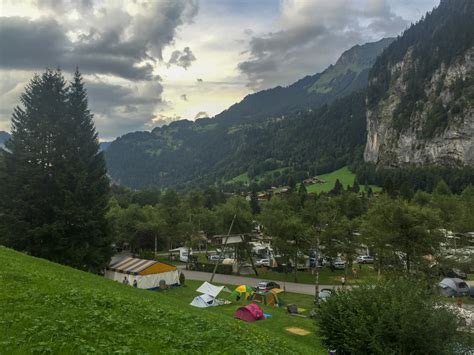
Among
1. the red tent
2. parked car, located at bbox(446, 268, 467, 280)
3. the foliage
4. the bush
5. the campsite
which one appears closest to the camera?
the bush

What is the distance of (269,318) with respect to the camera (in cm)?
2828

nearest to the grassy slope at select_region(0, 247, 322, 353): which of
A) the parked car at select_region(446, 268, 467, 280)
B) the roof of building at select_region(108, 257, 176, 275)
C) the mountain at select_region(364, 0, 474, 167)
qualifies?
the roof of building at select_region(108, 257, 176, 275)

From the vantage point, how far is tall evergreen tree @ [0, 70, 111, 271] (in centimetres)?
3219

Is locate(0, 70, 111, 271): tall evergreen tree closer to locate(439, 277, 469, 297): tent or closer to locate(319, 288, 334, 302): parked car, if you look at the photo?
locate(319, 288, 334, 302): parked car

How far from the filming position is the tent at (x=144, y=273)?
1623 inches

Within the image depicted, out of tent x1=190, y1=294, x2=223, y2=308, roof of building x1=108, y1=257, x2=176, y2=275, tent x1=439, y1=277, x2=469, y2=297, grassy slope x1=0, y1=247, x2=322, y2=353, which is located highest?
grassy slope x1=0, y1=247, x2=322, y2=353

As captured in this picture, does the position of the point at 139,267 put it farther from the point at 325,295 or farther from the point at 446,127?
the point at 446,127

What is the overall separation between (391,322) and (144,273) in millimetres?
31358

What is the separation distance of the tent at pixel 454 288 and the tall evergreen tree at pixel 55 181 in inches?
1394

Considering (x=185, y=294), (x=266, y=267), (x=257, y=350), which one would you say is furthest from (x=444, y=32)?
(x=257, y=350)

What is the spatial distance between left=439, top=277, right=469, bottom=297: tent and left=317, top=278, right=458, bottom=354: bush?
24106mm

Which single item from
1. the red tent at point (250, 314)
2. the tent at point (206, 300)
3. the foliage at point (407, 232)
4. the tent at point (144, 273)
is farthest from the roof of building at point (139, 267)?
the foliage at point (407, 232)

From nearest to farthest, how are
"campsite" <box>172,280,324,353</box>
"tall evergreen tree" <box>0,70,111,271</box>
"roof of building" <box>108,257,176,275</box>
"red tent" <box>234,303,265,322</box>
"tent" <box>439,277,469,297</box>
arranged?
"campsite" <box>172,280,324,353</box> → "red tent" <box>234,303,265,322</box> → "tall evergreen tree" <box>0,70,111,271</box> → "tent" <box>439,277,469,297</box> → "roof of building" <box>108,257,176,275</box>

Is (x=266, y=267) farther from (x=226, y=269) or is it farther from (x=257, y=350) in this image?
(x=257, y=350)
